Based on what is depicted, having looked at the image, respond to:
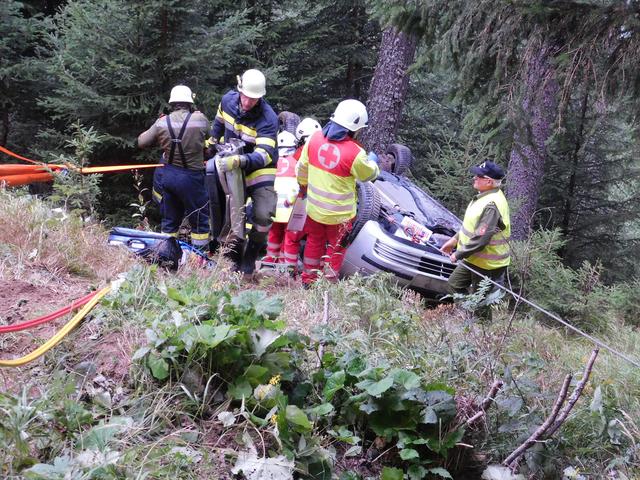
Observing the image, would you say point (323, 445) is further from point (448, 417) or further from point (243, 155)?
point (243, 155)

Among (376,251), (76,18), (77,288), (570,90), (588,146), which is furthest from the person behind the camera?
(588,146)

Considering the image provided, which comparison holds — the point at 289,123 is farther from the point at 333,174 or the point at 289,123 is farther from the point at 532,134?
the point at 532,134

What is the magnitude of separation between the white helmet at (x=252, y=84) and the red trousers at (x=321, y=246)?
1412mm

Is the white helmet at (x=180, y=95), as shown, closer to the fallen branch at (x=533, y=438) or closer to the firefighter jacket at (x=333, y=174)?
the firefighter jacket at (x=333, y=174)

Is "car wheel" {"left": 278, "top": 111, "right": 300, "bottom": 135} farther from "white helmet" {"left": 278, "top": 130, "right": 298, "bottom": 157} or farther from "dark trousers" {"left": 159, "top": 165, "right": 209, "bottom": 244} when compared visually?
"dark trousers" {"left": 159, "top": 165, "right": 209, "bottom": 244}

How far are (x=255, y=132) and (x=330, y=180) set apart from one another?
0.90m

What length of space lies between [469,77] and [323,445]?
5.45 m

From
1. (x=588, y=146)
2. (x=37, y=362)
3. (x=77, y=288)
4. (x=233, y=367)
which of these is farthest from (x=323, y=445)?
(x=588, y=146)

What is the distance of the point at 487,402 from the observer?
2.68 meters

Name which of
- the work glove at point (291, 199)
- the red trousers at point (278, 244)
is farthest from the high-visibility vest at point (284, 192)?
Result: the red trousers at point (278, 244)

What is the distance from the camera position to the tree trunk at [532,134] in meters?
6.19

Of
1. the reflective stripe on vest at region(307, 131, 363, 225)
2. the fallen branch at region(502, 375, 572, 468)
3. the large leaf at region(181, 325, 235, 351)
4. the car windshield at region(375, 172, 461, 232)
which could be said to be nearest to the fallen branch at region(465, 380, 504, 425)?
the fallen branch at region(502, 375, 572, 468)

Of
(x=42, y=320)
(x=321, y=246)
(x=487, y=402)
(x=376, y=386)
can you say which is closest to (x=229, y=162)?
(x=321, y=246)

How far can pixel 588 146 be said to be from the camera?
37.9ft
